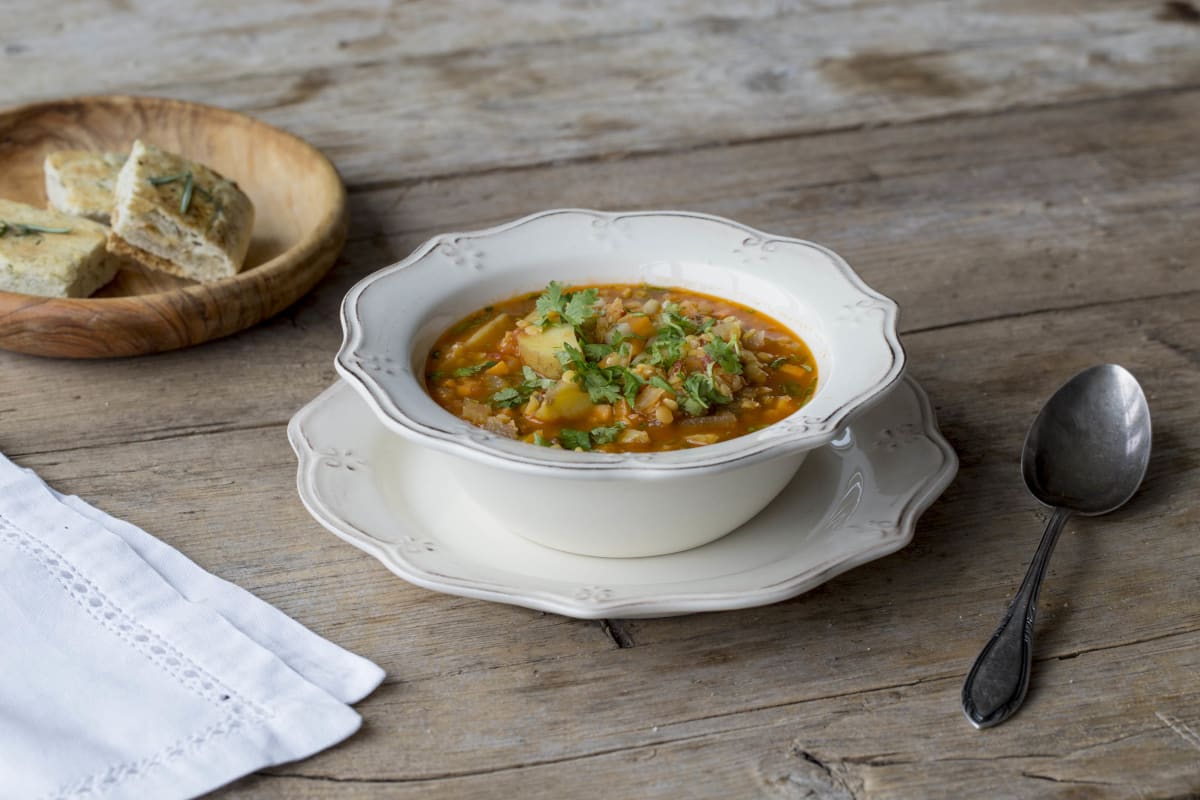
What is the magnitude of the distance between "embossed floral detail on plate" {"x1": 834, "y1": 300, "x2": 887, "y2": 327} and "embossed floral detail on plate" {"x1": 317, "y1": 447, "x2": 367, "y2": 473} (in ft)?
2.67

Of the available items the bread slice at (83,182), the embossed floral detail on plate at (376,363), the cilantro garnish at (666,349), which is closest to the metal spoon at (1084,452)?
the cilantro garnish at (666,349)

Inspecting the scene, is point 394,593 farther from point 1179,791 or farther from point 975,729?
point 1179,791

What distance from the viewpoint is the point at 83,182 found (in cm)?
284

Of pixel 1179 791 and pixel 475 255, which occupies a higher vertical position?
pixel 475 255

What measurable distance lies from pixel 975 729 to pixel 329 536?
106 centimetres

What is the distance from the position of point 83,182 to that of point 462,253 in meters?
1.13

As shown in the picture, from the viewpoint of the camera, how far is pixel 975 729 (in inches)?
66.4

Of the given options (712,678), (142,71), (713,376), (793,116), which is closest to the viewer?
(712,678)

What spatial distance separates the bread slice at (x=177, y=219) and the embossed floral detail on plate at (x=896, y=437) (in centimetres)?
142

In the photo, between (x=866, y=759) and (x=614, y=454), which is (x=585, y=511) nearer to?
(x=614, y=454)

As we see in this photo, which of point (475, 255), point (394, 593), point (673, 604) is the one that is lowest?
point (394, 593)

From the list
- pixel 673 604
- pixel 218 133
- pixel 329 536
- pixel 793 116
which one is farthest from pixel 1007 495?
pixel 218 133

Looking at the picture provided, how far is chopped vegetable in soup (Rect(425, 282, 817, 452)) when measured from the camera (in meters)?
1.93

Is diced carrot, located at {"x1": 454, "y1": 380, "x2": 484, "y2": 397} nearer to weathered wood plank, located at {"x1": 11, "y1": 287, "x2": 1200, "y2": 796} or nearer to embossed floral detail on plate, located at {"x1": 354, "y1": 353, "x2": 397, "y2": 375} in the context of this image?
embossed floral detail on plate, located at {"x1": 354, "y1": 353, "x2": 397, "y2": 375}
